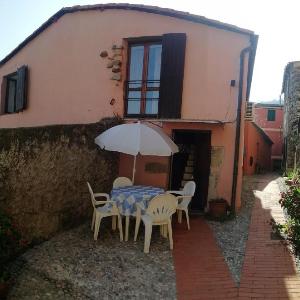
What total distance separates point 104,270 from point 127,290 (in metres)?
0.69

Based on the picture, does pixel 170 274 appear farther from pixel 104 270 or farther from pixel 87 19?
pixel 87 19

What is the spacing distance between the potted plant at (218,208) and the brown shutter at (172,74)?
256 centimetres

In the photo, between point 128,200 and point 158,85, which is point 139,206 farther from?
point 158,85

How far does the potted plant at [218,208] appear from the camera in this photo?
9.19m

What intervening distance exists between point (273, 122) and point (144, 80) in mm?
24567

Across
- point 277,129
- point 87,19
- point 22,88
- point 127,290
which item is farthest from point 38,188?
point 277,129

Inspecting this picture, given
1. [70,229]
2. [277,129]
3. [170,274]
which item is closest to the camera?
[170,274]

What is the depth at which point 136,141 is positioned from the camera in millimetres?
7375

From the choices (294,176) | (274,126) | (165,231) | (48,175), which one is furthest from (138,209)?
(274,126)

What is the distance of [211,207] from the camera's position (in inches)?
366

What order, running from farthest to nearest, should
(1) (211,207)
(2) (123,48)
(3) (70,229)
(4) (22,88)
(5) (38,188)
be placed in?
(4) (22,88) → (2) (123,48) → (1) (211,207) → (3) (70,229) → (5) (38,188)

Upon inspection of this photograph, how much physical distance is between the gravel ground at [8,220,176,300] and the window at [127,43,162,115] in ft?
14.4

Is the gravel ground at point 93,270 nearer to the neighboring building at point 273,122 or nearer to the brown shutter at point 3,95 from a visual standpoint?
the brown shutter at point 3,95

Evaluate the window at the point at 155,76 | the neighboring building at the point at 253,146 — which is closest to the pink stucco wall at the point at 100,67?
the window at the point at 155,76
